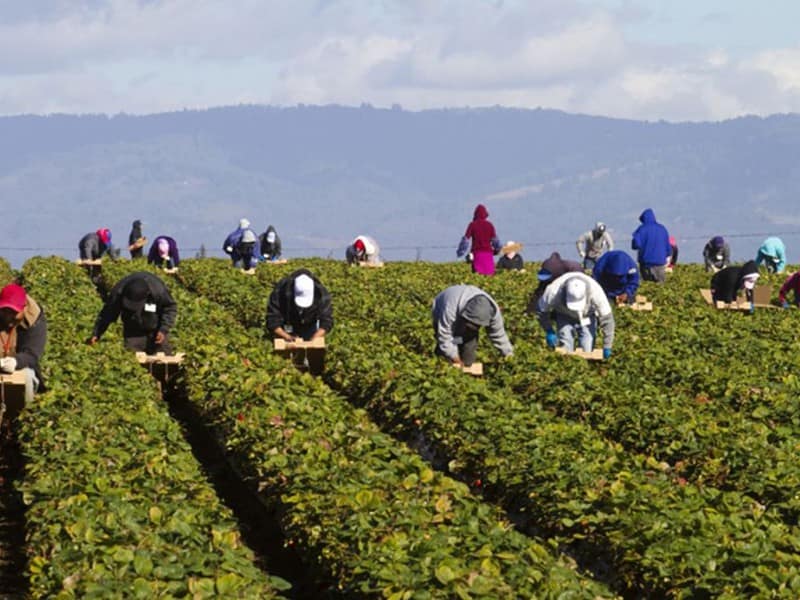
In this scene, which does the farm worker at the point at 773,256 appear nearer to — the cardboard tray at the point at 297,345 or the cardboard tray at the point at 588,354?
the cardboard tray at the point at 588,354

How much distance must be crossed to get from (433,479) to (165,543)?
2.64 m

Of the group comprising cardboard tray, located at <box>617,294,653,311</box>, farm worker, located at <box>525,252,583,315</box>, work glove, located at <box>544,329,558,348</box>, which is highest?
farm worker, located at <box>525,252,583,315</box>

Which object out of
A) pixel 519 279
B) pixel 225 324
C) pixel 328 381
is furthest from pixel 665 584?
pixel 519 279

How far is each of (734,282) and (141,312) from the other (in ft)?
44.5

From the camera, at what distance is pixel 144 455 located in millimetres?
13156

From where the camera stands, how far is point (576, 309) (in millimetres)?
21188

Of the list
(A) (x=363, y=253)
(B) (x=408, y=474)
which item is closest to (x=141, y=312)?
(B) (x=408, y=474)

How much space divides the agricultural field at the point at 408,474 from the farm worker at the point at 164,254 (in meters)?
17.9

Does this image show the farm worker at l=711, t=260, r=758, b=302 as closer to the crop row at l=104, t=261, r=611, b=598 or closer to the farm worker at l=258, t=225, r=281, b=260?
the crop row at l=104, t=261, r=611, b=598

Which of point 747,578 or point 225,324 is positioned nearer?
point 747,578

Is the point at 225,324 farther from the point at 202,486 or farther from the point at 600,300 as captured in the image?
the point at 202,486

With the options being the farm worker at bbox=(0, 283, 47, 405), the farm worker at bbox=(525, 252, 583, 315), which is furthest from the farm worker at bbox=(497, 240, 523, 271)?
the farm worker at bbox=(0, 283, 47, 405)

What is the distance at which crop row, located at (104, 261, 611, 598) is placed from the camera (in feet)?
32.4

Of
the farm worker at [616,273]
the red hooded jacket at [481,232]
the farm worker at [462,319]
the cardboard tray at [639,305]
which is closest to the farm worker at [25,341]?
the farm worker at [462,319]
